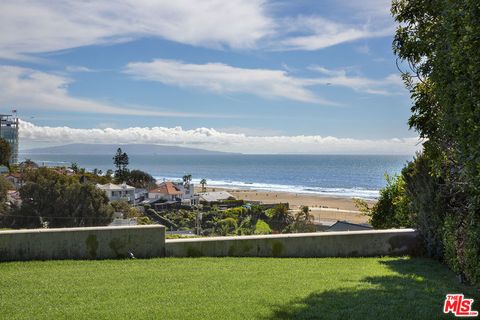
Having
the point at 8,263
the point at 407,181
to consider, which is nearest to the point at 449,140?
the point at 407,181

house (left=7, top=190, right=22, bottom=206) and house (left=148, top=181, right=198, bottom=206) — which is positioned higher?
house (left=7, top=190, right=22, bottom=206)

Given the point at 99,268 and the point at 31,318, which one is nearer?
the point at 31,318

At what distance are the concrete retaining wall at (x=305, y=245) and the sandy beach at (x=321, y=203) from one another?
3303cm

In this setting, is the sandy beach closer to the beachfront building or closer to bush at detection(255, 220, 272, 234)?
bush at detection(255, 220, 272, 234)

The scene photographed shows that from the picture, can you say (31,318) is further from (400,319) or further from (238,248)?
(238,248)

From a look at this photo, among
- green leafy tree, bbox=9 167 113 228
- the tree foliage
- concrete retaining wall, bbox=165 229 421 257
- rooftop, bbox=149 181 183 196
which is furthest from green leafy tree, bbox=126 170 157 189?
the tree foliage

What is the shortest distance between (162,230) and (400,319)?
480cm

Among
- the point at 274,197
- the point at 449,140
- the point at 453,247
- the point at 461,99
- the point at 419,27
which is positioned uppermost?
the point at 419,27

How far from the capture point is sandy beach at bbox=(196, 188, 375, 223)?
1956 inches

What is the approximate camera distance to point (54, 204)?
3092 centimetres

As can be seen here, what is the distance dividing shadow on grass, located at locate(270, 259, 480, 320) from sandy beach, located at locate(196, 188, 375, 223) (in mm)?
35736

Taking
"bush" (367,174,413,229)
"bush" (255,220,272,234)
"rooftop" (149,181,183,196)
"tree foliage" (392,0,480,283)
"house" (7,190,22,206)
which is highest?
"tree foliage" (392,0,480,283)

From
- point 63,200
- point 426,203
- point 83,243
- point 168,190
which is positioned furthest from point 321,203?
point 83,243

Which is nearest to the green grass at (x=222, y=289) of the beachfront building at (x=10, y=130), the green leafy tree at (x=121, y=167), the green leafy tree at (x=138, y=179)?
the green leafy tree at (x=138, y=179)
